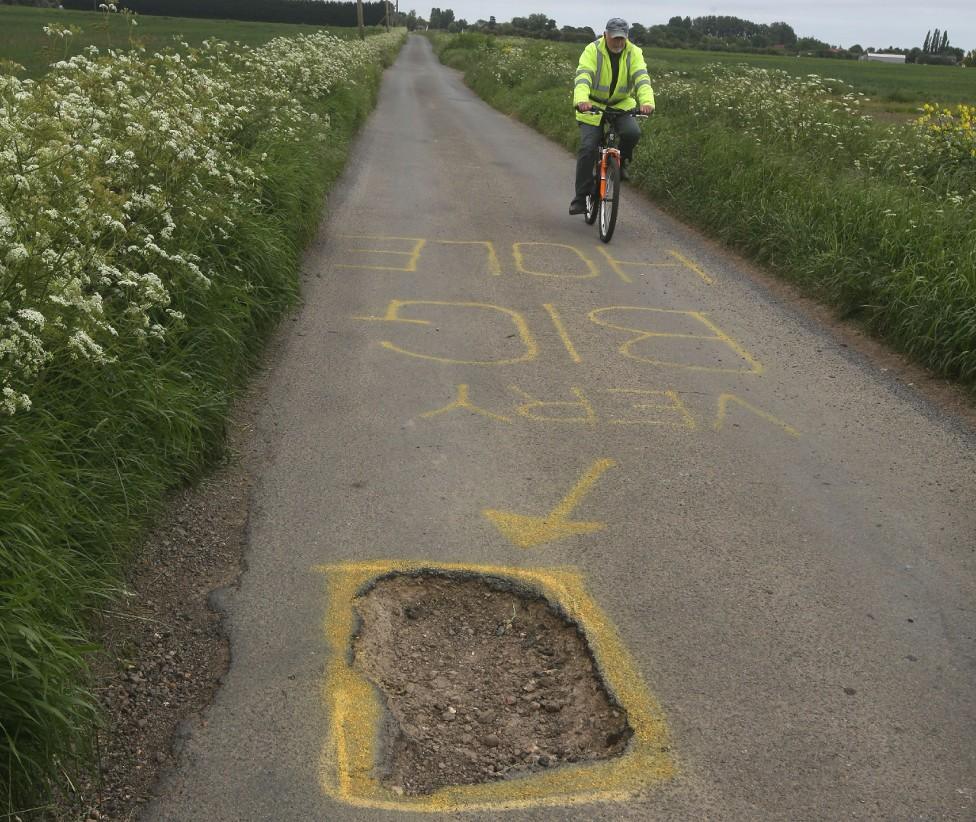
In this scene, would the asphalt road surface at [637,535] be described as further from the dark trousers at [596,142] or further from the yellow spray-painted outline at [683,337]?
the dark trousers at [596,142]

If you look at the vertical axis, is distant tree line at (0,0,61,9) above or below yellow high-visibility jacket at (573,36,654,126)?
below

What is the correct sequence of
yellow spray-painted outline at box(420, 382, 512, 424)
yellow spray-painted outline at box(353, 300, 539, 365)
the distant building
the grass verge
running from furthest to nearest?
1. the distant building
2. yellow spray-painted outline at box(353, 300, 539, 365)
3. yellow spray-painted outline at box(420, 382, 512, 424)
4. the grass verge

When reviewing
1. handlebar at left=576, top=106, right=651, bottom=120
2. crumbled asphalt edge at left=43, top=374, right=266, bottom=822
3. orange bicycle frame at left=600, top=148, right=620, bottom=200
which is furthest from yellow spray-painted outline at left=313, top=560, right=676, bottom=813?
handlebar at left=576, top=106, right=651, bottom=120

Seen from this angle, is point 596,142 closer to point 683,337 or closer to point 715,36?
point 683,337

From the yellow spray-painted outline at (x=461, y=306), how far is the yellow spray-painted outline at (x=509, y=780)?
315 centimetres

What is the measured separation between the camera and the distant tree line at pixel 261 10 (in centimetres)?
7212

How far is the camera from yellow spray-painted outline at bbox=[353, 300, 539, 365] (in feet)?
23.6

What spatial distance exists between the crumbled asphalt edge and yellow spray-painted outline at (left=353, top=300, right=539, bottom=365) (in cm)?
226

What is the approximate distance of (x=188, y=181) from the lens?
6738mm

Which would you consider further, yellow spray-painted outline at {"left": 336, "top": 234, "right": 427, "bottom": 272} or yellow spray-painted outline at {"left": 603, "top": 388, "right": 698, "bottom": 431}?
yellow spray-painted outline at {"left": 336, "top": 234, "right": 427, "bottom": 272}

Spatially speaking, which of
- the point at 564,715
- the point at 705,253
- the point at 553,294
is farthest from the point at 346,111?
the point at 564,715

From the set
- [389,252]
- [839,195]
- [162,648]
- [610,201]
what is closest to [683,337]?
[610,201]

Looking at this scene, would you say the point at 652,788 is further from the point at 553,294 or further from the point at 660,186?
the point at 660,186

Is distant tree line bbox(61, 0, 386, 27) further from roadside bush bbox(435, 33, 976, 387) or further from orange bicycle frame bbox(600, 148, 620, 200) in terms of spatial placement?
orange bicycle frame bbox(600, 148, 620, 200)
